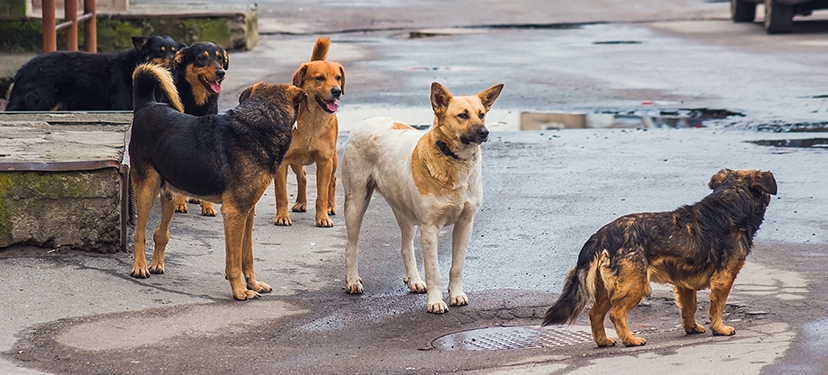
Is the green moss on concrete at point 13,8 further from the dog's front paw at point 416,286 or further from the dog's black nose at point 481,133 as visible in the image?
the dog's black nose at point 481,133

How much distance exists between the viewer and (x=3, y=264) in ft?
23.7

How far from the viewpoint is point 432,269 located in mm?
6715

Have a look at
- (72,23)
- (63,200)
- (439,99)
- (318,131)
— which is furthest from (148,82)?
(72,23)

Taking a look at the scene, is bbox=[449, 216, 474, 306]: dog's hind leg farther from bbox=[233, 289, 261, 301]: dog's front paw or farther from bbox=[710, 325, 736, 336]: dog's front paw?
bbox=[710, 325, 736, 336]: dog's front paw

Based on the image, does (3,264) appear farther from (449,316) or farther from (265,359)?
(449,316)

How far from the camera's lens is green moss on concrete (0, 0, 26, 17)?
15219 millimetres

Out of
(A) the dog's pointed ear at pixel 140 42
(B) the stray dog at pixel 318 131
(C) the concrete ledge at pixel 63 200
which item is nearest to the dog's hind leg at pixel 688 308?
(B) the stray dog at pixel 318 131

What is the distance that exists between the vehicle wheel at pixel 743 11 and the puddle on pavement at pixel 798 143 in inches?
518

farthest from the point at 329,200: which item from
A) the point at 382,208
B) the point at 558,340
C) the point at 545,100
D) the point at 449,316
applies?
the point at 545,100

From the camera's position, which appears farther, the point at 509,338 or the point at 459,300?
the point at 459,300

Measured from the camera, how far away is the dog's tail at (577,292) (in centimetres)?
579

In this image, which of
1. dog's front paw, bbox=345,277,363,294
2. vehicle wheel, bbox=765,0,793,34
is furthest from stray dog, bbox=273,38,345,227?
vehicle wheel, bbox=765,0,793,34

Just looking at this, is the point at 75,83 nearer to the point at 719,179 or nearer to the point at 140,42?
the point at 140,42

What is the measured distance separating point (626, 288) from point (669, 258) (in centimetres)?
31
